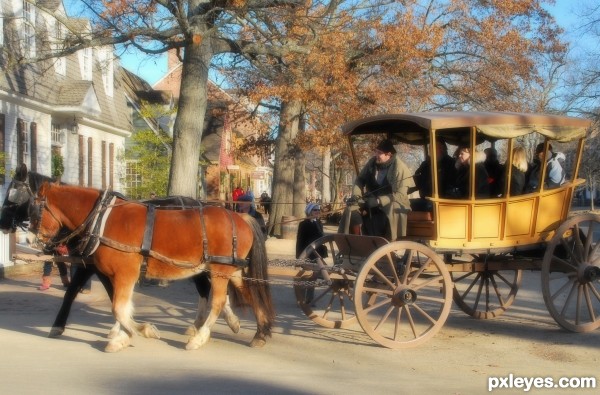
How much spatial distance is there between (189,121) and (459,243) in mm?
7330

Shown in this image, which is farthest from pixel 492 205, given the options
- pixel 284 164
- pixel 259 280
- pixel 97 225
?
pixel 284 164

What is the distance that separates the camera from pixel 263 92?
2306 cm

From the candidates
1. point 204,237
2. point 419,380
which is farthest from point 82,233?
point 419,380

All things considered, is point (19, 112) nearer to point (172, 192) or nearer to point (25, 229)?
point (172, 192)

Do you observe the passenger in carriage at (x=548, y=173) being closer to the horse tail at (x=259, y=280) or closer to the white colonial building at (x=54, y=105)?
the horse tail at (x=259, y=280)

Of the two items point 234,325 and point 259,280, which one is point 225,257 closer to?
point 259,280

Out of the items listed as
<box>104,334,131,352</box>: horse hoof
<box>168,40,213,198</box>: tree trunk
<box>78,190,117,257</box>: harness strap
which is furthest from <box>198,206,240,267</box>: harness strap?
<box>168,40,213,198</box>: tree trunk

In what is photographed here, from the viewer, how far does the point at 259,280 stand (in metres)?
9.10

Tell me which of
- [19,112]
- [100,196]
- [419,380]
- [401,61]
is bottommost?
[419,380]

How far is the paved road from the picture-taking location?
7316 millimetres

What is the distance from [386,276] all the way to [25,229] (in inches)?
167

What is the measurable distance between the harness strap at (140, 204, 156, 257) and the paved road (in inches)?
44.7

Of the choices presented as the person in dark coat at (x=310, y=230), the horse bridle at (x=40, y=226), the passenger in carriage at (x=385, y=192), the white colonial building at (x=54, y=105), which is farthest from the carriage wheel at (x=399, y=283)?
the white colonial building at (x=54, y=105)

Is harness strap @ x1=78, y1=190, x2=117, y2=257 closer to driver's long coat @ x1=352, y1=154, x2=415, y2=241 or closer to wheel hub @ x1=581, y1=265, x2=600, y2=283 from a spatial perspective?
driver's long coat @ x1=352, y1=154, x2=415, y2=241
